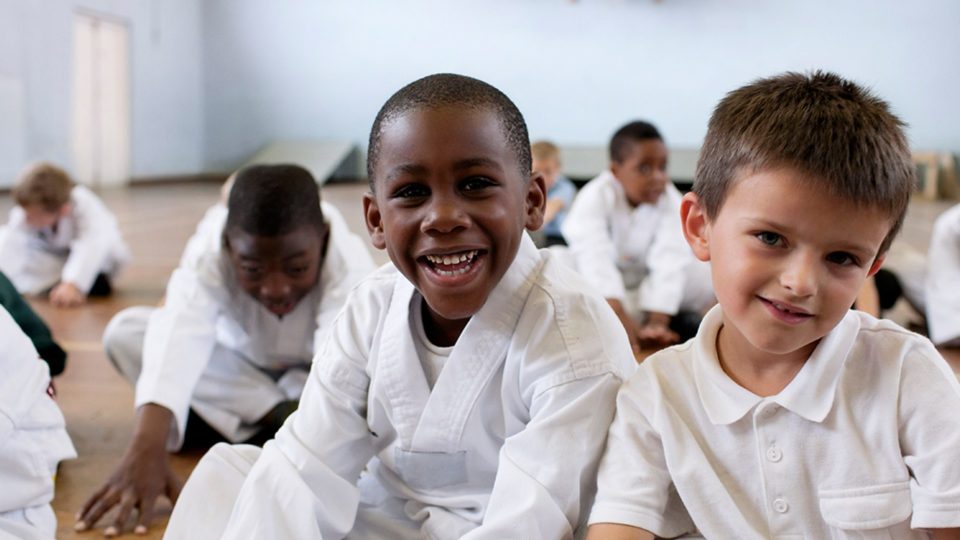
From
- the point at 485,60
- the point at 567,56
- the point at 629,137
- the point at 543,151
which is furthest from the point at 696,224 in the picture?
the point at 485,60

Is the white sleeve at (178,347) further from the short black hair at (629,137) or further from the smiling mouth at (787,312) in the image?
the short black hair at (629,137)

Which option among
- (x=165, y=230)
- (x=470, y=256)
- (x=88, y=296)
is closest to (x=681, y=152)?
(x=165, y=230)

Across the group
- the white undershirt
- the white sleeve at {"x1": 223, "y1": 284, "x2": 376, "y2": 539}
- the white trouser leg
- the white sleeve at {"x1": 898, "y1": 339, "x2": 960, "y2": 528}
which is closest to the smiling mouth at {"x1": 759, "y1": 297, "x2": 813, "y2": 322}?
the white sleeve at {"x1": 898, "y1": 339, "x2": 960, "y2": 528}

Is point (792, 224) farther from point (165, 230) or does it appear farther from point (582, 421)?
point (165, 230)

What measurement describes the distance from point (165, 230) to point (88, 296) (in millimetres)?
2559

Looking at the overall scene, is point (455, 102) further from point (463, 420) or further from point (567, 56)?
point (567, 56)

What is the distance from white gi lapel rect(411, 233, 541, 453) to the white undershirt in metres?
0.04

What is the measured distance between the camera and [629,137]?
155 inches

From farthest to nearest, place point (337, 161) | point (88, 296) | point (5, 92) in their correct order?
point (337, 161), point (5, 92), point (88, 296)

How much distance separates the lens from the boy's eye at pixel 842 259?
1.11 metres

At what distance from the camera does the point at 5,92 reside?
358 inches

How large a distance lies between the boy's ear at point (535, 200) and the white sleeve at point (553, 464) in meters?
0.26

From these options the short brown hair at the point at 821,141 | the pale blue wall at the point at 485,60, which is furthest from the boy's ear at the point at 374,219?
the pale blue wall at the point at 485,60

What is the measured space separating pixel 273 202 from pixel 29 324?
2.17 ft
